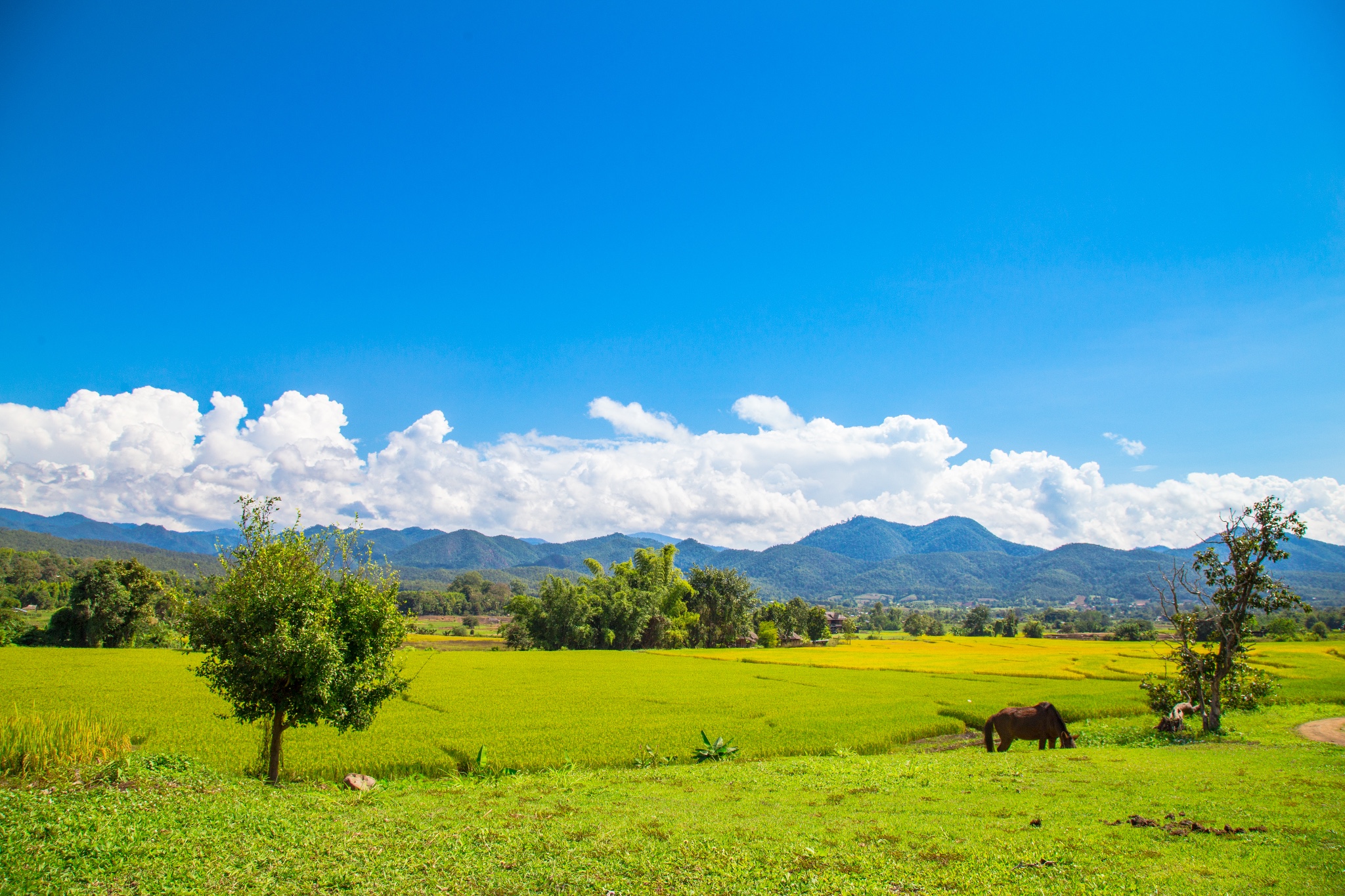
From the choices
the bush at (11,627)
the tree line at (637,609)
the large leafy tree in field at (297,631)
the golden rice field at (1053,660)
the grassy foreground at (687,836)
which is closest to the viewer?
the grassy foreground at (687,836)

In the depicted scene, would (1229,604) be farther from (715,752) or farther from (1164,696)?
(715,752)

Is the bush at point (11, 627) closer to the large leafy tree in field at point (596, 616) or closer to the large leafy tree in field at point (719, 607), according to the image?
the large leafy tree in field at point (596, 616)

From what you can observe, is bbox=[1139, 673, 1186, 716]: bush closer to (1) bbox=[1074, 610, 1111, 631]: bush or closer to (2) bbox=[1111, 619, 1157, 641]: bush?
(2) bbox=[1111, 619, 1157, 641]: bush

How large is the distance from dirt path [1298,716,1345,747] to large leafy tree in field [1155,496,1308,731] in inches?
84.3

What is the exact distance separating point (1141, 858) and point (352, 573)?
725 inches

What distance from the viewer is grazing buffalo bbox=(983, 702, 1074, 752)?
22.2 metres

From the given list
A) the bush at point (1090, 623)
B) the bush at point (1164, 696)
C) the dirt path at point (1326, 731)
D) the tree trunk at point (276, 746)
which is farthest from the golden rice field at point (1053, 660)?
the bush at point (1090, 623)

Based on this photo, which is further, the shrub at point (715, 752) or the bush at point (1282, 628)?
the bush at point (1282, 628)

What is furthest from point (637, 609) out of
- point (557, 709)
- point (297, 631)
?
point (297, 631)

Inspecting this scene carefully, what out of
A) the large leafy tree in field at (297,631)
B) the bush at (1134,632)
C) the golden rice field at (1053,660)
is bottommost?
the bush at (1134,632)

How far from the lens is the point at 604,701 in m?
34.4

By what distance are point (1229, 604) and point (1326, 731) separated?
679 centimetres

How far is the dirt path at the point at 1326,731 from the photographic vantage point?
22.7 meters

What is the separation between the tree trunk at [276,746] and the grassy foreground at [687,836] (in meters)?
0.72
